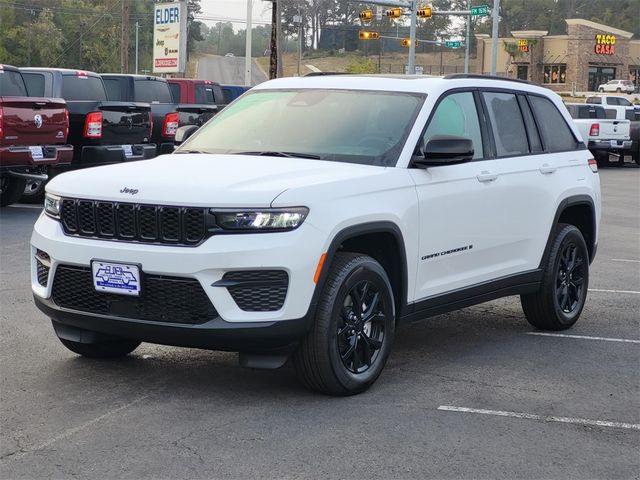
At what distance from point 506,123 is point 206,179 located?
280cm

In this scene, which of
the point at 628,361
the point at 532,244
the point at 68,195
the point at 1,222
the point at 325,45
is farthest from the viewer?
the point at 325,45

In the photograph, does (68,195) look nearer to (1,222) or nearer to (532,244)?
(532,244)

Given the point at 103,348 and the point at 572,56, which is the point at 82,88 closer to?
the point at 103,348

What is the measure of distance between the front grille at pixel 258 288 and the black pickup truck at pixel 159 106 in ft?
48.1

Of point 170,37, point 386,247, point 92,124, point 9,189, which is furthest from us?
point 170,37

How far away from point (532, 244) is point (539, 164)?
23.5 inches

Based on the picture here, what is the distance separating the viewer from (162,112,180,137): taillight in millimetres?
19891

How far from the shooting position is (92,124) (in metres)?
16.5

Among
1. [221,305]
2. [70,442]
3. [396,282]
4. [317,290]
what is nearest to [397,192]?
[396,282]

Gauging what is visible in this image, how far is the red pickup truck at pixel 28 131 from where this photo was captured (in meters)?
14.1

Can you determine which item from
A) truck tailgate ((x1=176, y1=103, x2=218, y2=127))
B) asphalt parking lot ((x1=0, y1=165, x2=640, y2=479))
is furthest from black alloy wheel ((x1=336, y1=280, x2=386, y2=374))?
truck tailgate ((x1=176, y1=103, x2=218, y2=127))

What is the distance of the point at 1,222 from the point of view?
562 inches

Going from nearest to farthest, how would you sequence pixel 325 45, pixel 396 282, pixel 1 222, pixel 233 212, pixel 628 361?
1. pixel 233 212
2. pixel 396 282
3. pixel 628 361
4. pixel 1 222
5. pixel 325 45

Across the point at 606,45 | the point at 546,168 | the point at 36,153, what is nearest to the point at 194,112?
the point at 36,153
